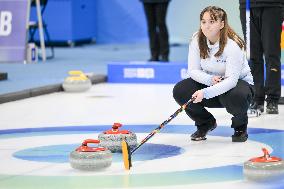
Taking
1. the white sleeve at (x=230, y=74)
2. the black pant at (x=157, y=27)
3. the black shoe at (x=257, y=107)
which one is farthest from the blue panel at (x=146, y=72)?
the white sleeve at (x=230, y=74)

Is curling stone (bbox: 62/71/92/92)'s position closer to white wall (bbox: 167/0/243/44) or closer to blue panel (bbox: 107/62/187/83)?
blue panel (bbox: 107/62/187/83)

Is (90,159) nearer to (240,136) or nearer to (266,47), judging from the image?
(240,136)

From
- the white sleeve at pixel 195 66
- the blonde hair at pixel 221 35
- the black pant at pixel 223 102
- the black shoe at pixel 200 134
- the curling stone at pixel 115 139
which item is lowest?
the black shoe at pixel 200 134

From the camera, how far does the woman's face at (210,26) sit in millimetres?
5027

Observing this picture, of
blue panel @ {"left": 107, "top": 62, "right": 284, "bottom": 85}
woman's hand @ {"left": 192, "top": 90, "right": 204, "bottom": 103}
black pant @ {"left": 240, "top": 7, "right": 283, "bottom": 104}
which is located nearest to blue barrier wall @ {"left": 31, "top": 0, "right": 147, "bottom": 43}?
blue panel @ {"left": 107, "top": 62, "right": 284, "bottom": 85}

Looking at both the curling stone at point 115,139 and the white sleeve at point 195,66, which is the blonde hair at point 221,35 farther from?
the curling stone at point 115,139

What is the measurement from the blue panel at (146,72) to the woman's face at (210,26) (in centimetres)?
402

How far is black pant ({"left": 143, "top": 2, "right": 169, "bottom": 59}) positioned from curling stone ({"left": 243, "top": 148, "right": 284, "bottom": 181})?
6110mm

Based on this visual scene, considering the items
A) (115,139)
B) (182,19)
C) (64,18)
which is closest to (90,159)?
(115,139)

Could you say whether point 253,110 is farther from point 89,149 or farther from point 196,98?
point 89,149

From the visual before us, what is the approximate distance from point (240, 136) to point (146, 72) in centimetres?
421

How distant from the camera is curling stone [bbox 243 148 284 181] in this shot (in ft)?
13.4

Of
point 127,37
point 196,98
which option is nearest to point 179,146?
point 196,98

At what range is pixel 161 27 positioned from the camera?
1017cm
